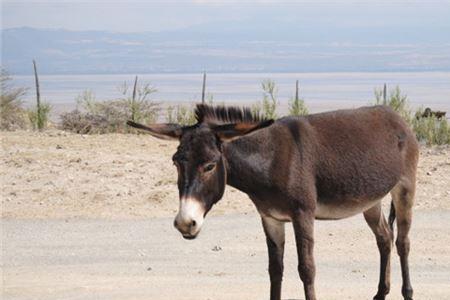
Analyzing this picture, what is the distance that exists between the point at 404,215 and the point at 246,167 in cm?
238

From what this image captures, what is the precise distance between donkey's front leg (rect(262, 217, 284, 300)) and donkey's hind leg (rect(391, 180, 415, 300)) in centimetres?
150

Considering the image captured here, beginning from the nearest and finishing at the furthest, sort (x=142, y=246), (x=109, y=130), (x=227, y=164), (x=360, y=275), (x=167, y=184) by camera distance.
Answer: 1. (x=227, y=164)
2. (x=360, y=275)
3. (x=142, y=246)
4. (x=167, y=184)
5. (x=109, y=130)

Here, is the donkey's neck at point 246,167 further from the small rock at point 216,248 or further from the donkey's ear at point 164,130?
the small rock at point 216,248

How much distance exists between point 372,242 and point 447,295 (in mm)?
3919

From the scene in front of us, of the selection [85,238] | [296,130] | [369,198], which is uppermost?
[296,130]

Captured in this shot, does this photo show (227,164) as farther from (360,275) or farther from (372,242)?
(372,242)

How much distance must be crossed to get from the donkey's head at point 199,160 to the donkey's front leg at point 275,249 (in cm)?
112

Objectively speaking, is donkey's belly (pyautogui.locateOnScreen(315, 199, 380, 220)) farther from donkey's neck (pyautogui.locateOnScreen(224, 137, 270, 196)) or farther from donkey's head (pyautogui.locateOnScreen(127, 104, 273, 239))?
donkey's head (pyautogui.locateOnScreen(127, 104, 273, 239))

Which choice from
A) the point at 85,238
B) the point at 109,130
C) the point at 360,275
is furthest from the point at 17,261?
the point at 109,130

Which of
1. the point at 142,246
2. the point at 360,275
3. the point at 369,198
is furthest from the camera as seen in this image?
the point at 142,246

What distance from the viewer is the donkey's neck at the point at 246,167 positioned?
353 inches

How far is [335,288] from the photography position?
36.9 ft

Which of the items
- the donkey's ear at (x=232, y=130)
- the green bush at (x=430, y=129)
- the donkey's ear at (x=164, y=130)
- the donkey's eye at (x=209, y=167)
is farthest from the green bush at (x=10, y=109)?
the donkey's eye at (x=209, y=167)

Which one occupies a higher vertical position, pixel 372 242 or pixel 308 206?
pixel 308 206
